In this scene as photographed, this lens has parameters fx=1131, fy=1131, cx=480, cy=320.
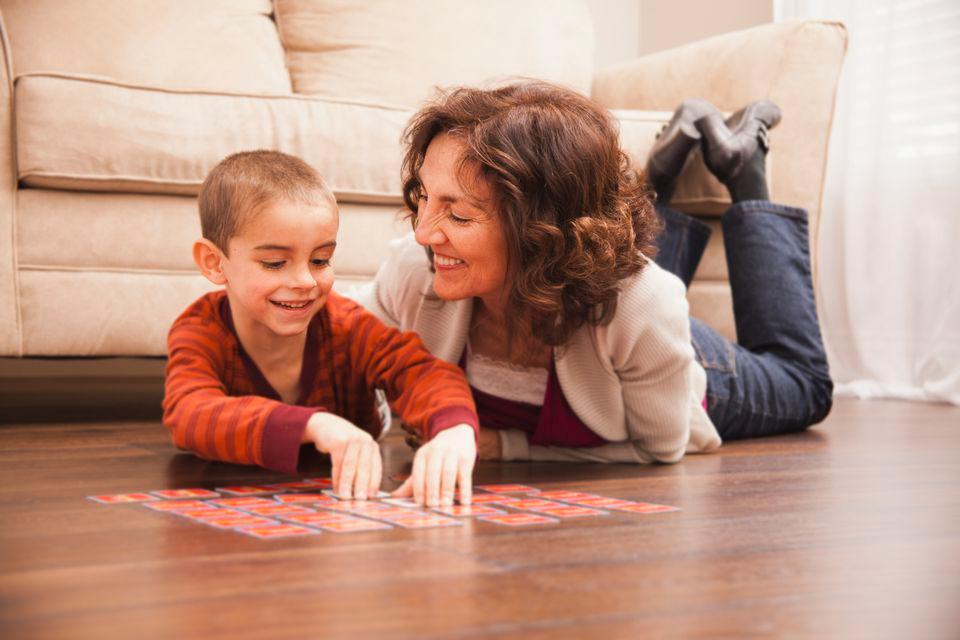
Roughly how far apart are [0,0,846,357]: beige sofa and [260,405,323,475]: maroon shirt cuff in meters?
0.74

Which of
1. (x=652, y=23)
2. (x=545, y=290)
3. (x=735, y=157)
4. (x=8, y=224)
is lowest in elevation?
(x=545, y=290)

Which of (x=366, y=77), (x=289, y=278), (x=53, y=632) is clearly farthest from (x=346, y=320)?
(x=366, y=77)

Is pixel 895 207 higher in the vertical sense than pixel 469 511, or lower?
higher

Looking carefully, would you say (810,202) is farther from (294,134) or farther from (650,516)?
(650,516)

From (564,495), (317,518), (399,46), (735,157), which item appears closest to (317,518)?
(317,518)

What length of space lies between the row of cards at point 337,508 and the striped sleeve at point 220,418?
44 mm

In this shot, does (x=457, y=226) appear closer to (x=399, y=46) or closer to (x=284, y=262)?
(x=284, y=262)

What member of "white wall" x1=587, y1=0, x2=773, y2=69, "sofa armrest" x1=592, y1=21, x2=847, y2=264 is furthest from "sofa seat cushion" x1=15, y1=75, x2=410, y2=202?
"white wall" x1=587, y1=0, x2=773, y2=69

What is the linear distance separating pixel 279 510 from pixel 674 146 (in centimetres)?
138

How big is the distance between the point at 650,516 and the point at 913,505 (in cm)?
31

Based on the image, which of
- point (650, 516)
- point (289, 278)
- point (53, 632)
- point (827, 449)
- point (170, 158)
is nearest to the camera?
point (53, 632)

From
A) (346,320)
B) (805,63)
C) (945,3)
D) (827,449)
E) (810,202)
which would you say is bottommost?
(827,449)

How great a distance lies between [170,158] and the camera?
199 cm

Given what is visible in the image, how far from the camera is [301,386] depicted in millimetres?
1522
